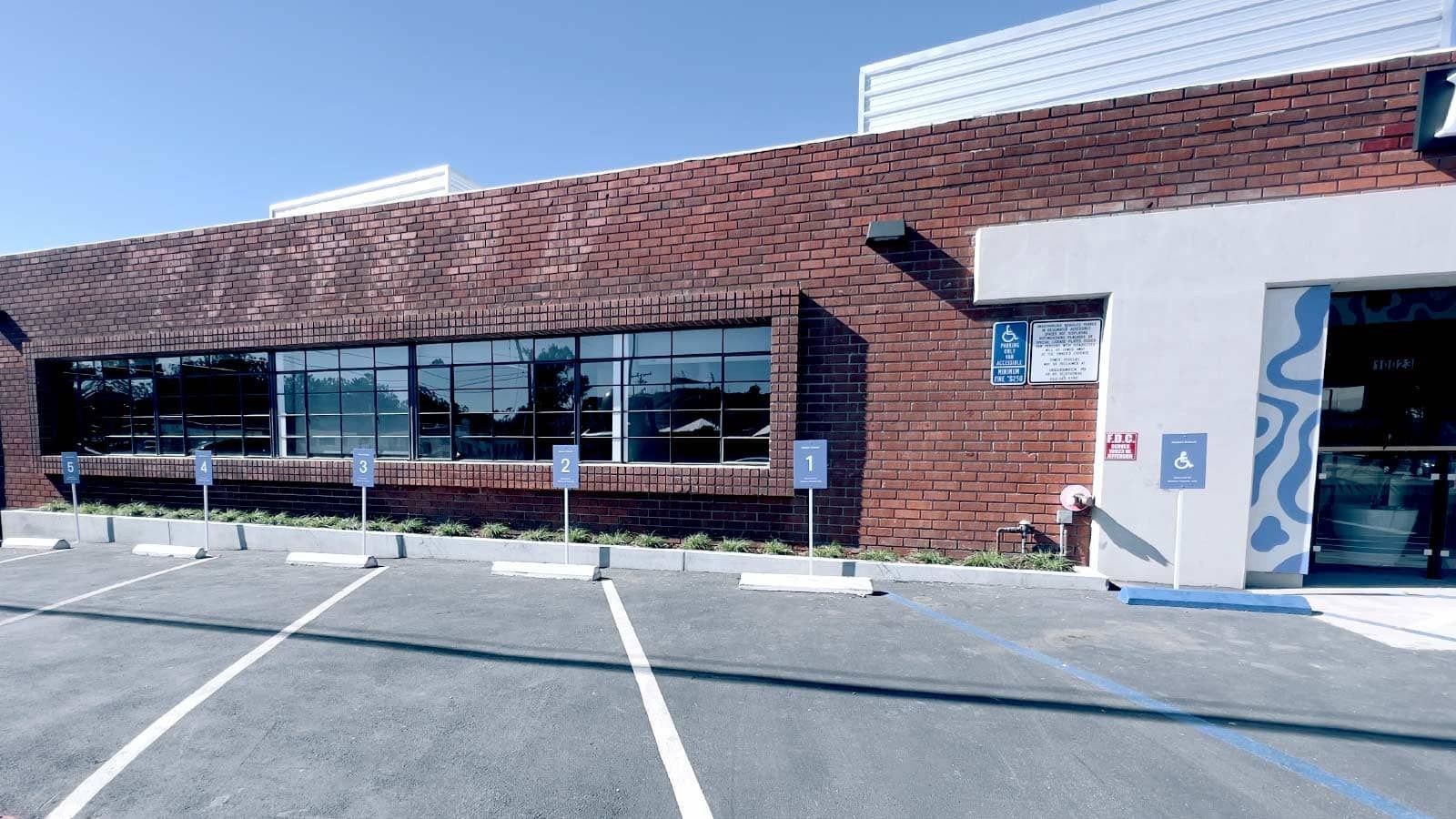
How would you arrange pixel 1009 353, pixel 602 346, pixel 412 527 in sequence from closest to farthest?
pixel 1009 353 < pixel 602 346 < pixel 412 527

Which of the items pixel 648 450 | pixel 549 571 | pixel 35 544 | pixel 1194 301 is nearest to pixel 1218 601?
pixel 1194 301

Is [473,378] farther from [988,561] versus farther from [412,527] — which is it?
[988,561]

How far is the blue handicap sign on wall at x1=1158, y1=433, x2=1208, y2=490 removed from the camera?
6168 millimetres

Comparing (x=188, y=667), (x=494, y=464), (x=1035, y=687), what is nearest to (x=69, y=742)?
(x=188, y=667)

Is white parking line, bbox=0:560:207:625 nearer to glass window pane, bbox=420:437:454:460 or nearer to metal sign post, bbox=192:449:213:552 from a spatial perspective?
metal sign post, bbox=192:449:213:552

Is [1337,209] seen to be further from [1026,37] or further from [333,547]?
[333,547]

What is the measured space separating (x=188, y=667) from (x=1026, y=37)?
716 inches

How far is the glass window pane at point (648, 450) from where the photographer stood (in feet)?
27.3

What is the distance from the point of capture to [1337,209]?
5957 mm

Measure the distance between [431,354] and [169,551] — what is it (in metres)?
5.32

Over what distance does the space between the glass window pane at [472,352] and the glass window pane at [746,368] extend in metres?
4.24

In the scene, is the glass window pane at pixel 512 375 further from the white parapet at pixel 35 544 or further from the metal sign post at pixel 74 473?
the white parapet at pixel 35 544

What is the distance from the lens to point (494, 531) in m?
8.41

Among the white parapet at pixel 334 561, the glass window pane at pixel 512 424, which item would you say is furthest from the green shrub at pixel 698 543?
the white parapet at pixel 334 561
